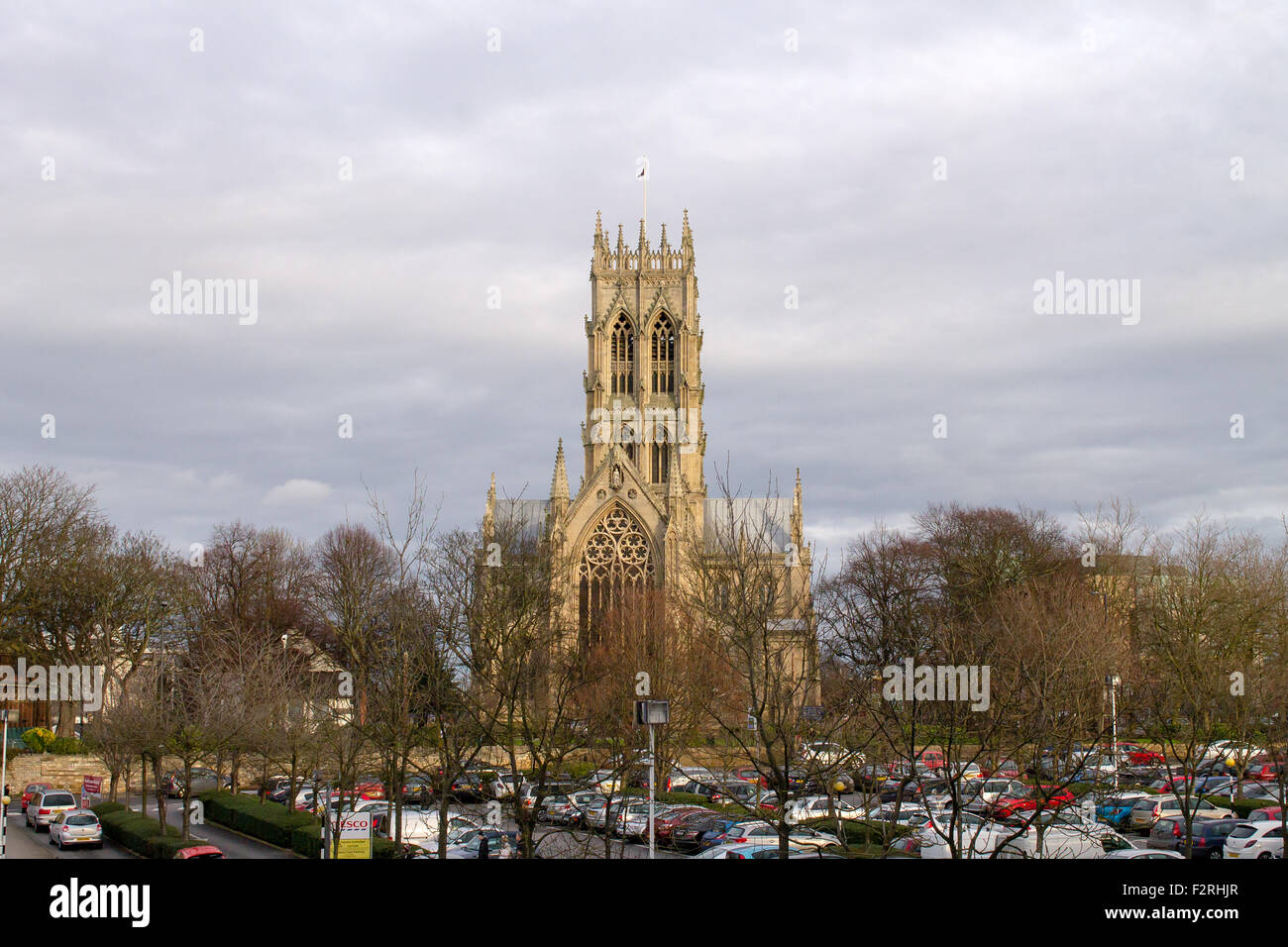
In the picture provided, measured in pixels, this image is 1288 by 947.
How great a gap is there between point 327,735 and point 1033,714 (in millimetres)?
16134

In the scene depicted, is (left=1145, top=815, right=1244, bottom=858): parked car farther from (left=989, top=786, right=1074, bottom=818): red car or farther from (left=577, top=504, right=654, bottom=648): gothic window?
(left=577, top=504, right=654, bottom=648): gothic window

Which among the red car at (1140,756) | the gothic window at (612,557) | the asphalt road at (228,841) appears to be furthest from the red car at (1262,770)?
the gothic window at (612,557)

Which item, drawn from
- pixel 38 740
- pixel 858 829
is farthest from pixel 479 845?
pixel 38 740

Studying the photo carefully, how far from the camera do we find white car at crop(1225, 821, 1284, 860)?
2868cm

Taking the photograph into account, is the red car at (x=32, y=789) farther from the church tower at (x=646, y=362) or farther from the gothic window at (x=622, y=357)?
the gothic window at (x=622, y=357)

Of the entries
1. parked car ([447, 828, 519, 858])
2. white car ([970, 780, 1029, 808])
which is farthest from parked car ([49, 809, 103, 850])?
white car ([970, 780, 1029, 808])

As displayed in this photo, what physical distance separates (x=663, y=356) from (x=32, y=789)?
53999 mm

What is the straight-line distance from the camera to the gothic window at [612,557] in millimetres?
76250

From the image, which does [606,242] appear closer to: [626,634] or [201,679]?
[626,634]

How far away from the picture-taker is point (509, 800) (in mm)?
27188

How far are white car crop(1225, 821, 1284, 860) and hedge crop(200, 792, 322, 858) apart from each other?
23.0 metres
